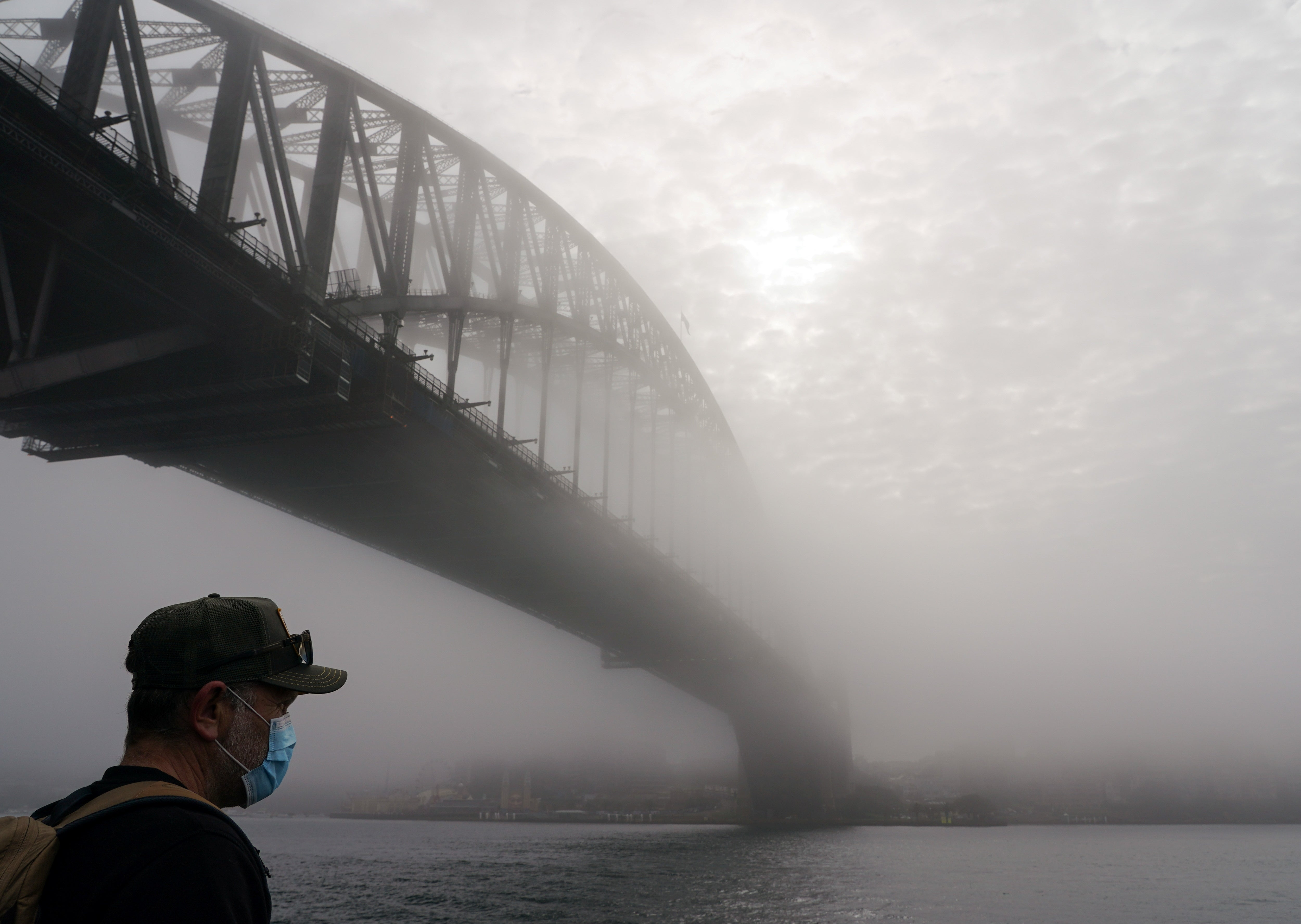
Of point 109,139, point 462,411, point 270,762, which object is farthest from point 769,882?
point 270,762

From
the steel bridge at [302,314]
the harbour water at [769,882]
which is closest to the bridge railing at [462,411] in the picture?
the steel bridge at [302,314]

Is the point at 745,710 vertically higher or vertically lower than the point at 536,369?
lower

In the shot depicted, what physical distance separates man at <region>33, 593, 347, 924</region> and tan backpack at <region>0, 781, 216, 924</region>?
0.08 feet

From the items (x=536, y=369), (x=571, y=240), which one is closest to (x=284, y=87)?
(x=571, y=240)

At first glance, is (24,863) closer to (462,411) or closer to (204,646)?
(204,646)

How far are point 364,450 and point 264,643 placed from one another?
32698 mm

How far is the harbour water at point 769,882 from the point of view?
A: 3622 cm

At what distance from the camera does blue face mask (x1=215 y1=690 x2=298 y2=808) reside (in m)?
2.52

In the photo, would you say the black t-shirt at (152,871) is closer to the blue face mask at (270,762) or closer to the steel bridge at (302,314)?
the blue face mask at (270,762)

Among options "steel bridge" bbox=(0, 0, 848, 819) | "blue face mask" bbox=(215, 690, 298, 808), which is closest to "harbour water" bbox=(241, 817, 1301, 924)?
"steel bridge" bbox=(0, 0, 848, 819)

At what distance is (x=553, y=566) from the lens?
166ft

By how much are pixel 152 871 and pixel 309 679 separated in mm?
830

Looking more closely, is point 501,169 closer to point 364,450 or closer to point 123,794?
point 364,450

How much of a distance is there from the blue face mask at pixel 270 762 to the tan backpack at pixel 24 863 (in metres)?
0.67
